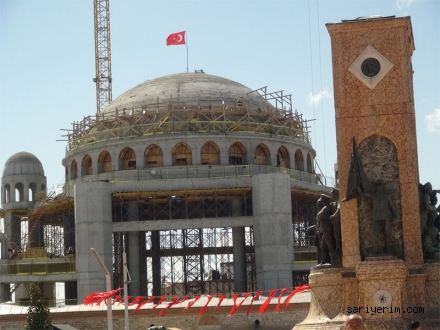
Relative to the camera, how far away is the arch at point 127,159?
75.4m

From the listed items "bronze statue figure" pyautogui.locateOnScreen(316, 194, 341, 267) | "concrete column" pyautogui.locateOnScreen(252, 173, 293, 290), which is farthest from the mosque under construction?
"bronze statue figure" pyautogui.locateOnScreen(316, 194, 341, 267)

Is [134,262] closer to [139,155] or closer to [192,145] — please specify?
[139,155]

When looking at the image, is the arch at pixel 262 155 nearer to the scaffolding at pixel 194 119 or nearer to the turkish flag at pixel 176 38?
the scaffolding at pixel 194 119

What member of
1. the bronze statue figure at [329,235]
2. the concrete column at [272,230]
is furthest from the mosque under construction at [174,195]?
the bronze statue figure at [329,235]

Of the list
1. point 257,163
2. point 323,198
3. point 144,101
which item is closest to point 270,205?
point 257,163

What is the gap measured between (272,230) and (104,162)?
53.3 ft

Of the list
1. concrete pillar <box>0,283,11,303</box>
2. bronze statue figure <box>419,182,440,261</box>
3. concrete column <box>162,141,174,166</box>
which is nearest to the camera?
bronze statue figure <box>419,182,440,261</box>

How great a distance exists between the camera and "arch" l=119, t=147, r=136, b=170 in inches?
2970

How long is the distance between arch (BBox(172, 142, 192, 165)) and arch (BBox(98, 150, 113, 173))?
211 inches

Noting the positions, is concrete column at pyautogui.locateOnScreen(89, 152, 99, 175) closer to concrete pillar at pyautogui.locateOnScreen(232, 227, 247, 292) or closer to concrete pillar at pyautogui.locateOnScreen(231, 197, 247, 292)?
concrete pillar at pyautogui.locateOnScreen(231, 197, 247, 292)

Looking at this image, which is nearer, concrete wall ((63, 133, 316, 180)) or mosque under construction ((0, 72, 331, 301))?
mosque under construction ((0, 72, 331, 301))

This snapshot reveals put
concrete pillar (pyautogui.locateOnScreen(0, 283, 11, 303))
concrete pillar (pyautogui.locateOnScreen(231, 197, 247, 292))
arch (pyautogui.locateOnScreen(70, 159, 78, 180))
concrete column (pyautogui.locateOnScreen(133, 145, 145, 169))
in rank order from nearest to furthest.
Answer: concrete pillar (pyautogui.locateOnScreen(231, 197, 247, 292)), concrete column (pyautogui.locateOnScreen(133, 145, 145, 169)), concrete pillar (pyautogui.locateOnScreen(0, 283, 11, 303)), arch (pyautogui.locateOnScreen(70, 159, 78, 180))

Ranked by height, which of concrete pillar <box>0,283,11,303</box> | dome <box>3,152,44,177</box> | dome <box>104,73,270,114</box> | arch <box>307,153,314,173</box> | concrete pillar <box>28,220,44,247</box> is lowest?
concrete pillar <box>0,283,11,303</box>

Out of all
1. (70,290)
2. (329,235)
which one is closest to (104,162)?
(70,290)
